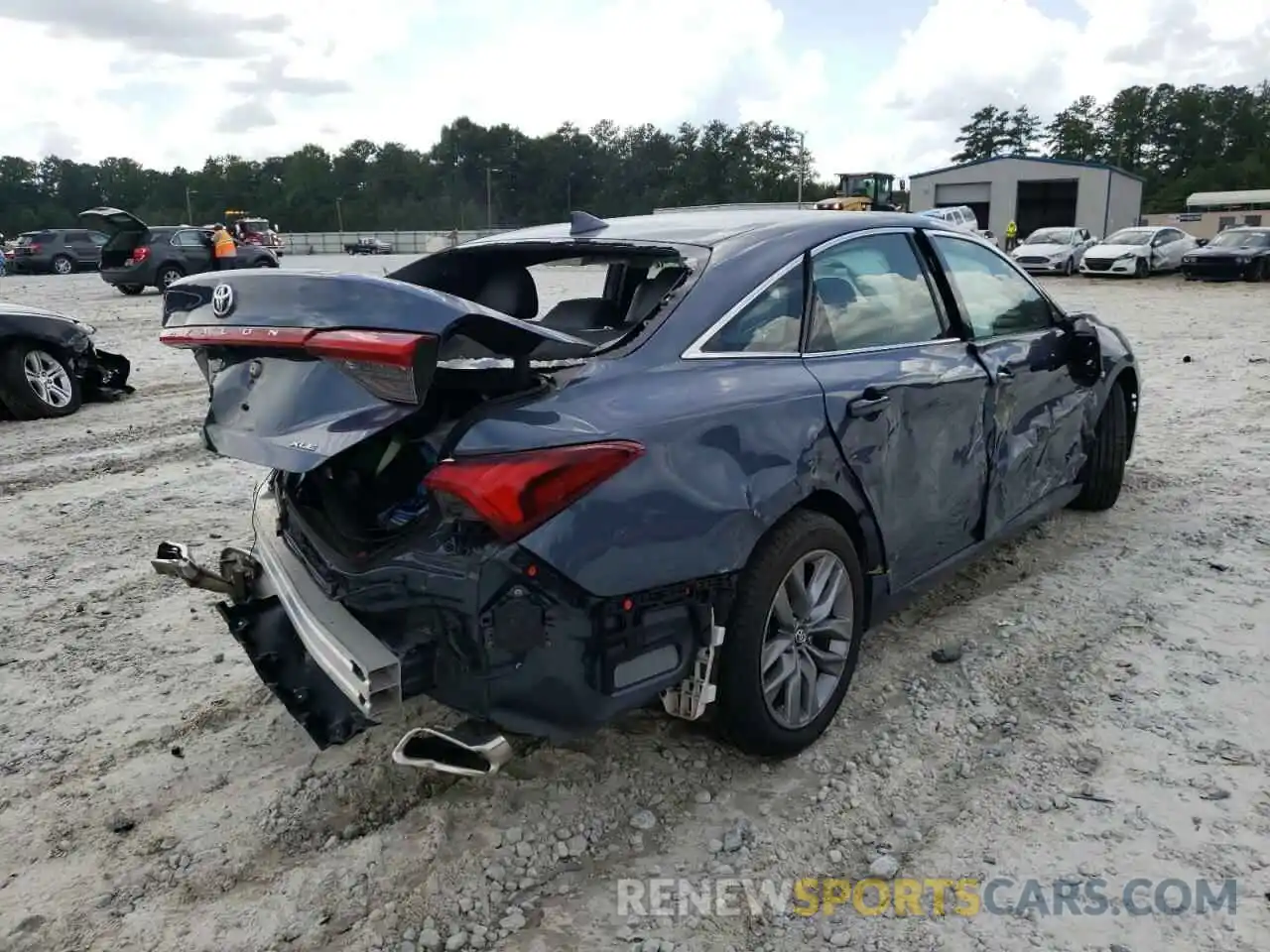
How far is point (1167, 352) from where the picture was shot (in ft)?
37.5

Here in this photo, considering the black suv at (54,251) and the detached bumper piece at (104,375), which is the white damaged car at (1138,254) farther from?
the black suv at (54,251)

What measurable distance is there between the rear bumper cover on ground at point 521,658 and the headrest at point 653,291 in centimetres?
99

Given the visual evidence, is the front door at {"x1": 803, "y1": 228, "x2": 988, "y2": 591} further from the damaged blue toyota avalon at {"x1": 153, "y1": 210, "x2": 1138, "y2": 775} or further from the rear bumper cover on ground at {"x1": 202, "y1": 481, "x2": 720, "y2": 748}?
the rear bumper cover on ground at {"x1": 202, "y1": 481, "x2": 720, "y2": 748}

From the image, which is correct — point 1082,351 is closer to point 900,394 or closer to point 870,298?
point 870,298

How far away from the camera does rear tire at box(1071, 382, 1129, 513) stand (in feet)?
16.4

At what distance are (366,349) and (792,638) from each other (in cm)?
149

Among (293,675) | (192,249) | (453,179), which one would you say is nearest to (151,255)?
(192,249)

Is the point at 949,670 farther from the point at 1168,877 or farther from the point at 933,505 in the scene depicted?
the point at 1168,877

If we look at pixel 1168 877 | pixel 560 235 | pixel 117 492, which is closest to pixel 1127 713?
pixel 1168 877

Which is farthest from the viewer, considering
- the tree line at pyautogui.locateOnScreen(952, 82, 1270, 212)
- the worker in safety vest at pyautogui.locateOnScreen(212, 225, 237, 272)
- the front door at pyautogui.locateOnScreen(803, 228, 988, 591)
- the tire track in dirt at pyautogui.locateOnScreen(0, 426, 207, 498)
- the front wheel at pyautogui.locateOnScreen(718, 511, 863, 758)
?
the tree line at pyautogui.locateOnScreen(952, 82, 1270, 212)

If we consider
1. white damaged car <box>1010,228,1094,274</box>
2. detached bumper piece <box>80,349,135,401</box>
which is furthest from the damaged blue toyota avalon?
white damaged car <box>1010,228,1094,274</box>

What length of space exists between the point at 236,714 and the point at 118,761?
A: 0.39m

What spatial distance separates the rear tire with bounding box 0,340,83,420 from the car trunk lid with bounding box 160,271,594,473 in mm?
6595

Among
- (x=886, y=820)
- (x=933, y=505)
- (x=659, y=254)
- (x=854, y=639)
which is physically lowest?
(x=886, y=820)
